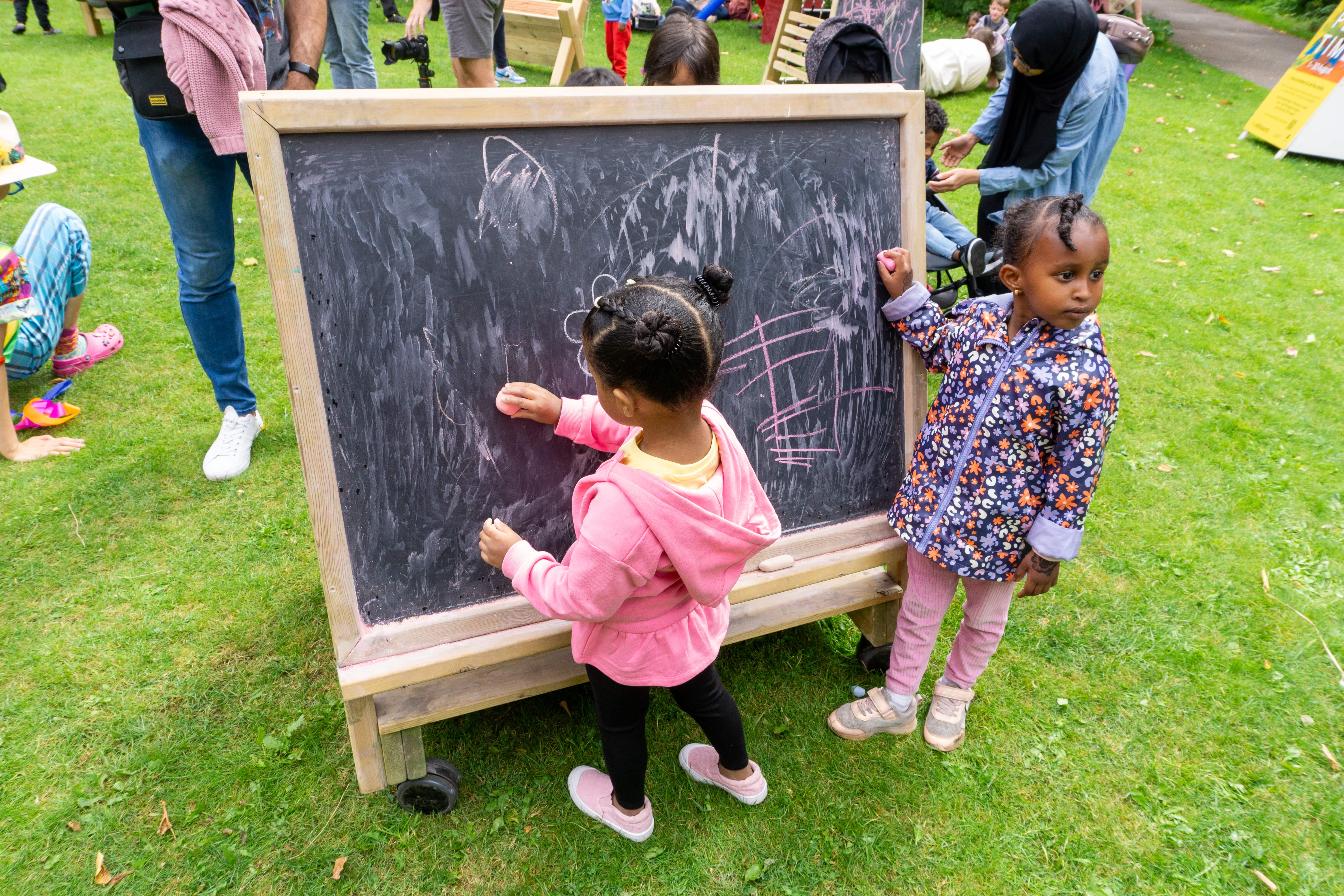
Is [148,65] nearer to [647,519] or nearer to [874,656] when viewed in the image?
[647,519]

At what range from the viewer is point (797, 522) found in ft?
8.11

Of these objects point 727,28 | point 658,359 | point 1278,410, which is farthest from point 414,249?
point 727,28

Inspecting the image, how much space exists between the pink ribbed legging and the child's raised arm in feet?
2.03

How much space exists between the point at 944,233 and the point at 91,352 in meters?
4.53

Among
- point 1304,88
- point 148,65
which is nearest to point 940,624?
point 148,65

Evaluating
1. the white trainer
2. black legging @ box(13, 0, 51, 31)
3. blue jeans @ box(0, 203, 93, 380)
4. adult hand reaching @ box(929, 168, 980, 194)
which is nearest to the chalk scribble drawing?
the white trainer

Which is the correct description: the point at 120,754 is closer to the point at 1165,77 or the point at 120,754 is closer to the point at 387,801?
the point at 387,801

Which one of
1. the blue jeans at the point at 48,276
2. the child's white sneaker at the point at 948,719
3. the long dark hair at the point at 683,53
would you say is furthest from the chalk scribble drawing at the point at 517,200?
the blue jeans at the point at 48,276

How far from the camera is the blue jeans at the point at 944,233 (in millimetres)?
4027

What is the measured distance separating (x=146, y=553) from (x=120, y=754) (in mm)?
965

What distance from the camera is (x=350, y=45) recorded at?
20.3 ft

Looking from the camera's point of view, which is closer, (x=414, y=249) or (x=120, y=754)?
(x=414, y=249)

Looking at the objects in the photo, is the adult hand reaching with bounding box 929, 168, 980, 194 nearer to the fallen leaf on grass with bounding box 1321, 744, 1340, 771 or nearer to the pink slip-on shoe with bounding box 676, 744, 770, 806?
the fallen leaf on grass with bounding box 1321, 744, 1340, 771

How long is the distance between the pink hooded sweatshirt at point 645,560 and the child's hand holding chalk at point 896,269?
857mm
